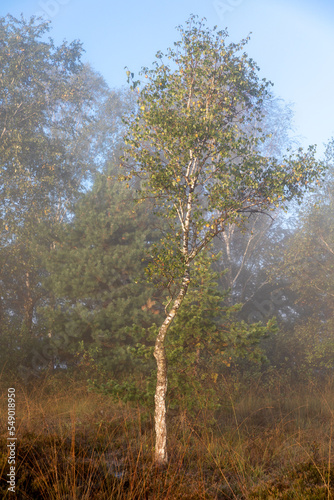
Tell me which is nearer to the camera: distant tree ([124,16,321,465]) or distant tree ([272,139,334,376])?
distant tree ([124,16,321,465])

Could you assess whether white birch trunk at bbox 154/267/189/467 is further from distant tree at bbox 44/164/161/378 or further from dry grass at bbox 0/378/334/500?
distant tree at bbox 44/164/161/378

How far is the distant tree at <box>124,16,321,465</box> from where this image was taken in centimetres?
750

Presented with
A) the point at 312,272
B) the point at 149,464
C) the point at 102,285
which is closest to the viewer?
the point at 149,464

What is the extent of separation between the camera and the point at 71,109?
29031 mm

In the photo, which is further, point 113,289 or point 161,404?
point 113,289

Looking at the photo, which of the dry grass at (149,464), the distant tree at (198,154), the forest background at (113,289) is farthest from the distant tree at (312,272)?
the distant tree at (198,154)

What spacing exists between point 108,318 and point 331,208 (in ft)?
41.5

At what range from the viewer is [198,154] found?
7.79 meters

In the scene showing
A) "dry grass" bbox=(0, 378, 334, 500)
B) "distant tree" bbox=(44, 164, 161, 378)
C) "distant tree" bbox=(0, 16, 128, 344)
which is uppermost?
"distant tree" bbox=(0, 16, 128, 344)

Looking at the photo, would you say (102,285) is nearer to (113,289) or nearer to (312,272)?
(113,289)

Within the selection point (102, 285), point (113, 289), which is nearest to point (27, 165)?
point (102, 285)

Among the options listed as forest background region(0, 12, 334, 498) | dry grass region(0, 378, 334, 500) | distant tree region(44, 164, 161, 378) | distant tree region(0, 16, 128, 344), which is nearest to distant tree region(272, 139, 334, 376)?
forest background region(0, 12, 334, 498)

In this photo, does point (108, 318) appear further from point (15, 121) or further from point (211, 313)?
point (15, 121)

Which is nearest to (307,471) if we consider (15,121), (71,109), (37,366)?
(37,366)
